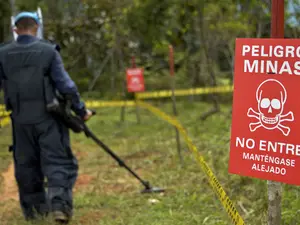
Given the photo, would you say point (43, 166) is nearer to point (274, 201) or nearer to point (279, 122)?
point (274, 201)

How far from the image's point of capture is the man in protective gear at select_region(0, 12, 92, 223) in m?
4.12

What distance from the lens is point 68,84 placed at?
420 centimetres

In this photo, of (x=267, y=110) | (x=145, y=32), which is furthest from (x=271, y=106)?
(x=145, y=32)

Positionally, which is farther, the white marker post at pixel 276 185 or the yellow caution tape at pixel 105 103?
the yellow caution tape at pixel 105 103

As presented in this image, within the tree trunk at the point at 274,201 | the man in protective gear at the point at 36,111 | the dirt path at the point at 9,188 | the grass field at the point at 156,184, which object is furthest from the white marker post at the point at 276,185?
the dirt path at the point at 9,188

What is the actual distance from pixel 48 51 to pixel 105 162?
3344 mm

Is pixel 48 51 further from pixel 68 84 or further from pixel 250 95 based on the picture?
pixel 250 95

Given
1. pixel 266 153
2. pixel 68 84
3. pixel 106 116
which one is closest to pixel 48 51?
pixel 68 84

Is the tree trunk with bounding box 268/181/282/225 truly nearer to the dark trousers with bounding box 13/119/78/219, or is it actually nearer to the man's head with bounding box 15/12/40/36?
the dark trousers with bounding box 13/119/78/219

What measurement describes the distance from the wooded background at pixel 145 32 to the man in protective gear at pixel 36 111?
13.2ft

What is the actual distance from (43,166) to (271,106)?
2.35 m

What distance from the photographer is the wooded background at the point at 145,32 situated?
34.2 feet

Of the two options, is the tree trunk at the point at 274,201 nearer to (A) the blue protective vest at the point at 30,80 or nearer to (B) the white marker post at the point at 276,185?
(B) the white marker post at the point at 276,185

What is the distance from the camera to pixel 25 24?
427 centimetres
